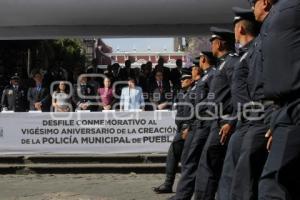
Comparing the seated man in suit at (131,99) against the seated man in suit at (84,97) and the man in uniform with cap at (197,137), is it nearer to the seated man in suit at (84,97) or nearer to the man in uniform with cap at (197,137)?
the seated man in suit at (84,97)

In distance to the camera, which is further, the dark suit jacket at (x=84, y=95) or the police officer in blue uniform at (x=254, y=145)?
the dark suit jacket at (x=84, y=95)

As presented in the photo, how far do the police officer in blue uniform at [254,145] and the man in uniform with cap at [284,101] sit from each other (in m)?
0.66

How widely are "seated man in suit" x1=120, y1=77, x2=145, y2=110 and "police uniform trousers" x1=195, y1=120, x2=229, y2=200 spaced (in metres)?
5.91

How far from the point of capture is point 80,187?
9188 mm

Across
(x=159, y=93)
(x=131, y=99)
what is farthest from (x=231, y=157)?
(x=159, y=93)

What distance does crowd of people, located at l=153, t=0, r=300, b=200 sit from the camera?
141 inches

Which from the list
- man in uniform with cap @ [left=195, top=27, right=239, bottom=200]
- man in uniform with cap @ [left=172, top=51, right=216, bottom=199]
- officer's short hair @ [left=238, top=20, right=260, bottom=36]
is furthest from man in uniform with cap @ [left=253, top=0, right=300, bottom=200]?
man in uniform with cap @ [left=172, top=51, right=216, bottom=199]

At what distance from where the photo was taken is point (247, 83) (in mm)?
4918

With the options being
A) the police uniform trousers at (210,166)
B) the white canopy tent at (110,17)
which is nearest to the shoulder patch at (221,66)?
the police uniform trousers at (210,166)

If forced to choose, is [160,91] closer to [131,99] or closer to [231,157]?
[131,99]

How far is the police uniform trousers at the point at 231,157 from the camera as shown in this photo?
4.88m

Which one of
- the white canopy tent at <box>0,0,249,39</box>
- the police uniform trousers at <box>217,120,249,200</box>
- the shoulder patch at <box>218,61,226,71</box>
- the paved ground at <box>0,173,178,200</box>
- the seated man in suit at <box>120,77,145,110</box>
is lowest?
the paved ground at <box>0,173,178,200</box>

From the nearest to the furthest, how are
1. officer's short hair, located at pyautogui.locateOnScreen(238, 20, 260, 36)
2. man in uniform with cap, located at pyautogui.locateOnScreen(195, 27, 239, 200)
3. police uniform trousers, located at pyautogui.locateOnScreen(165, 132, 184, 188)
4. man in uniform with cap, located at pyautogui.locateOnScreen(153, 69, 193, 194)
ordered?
officer's short hair, located at pyautogui.locateOnScreen(238, 20, 260, 36)
man in uniform with cap, located at pyautogui.locateOnScreen(195, 27, 239, 200)
man in uniform with cap, located at pyautogui.locateOnScreen(153, 69, 193, 194)
police uniform trousers, located at pyautogui.locateOnScreen(165, 132, 184, 188)

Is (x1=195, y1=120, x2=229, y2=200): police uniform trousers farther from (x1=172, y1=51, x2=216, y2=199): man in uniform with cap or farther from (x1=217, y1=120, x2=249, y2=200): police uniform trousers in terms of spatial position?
(x1=217, y1=120, x2=249, y2=200): police uniform trousers
